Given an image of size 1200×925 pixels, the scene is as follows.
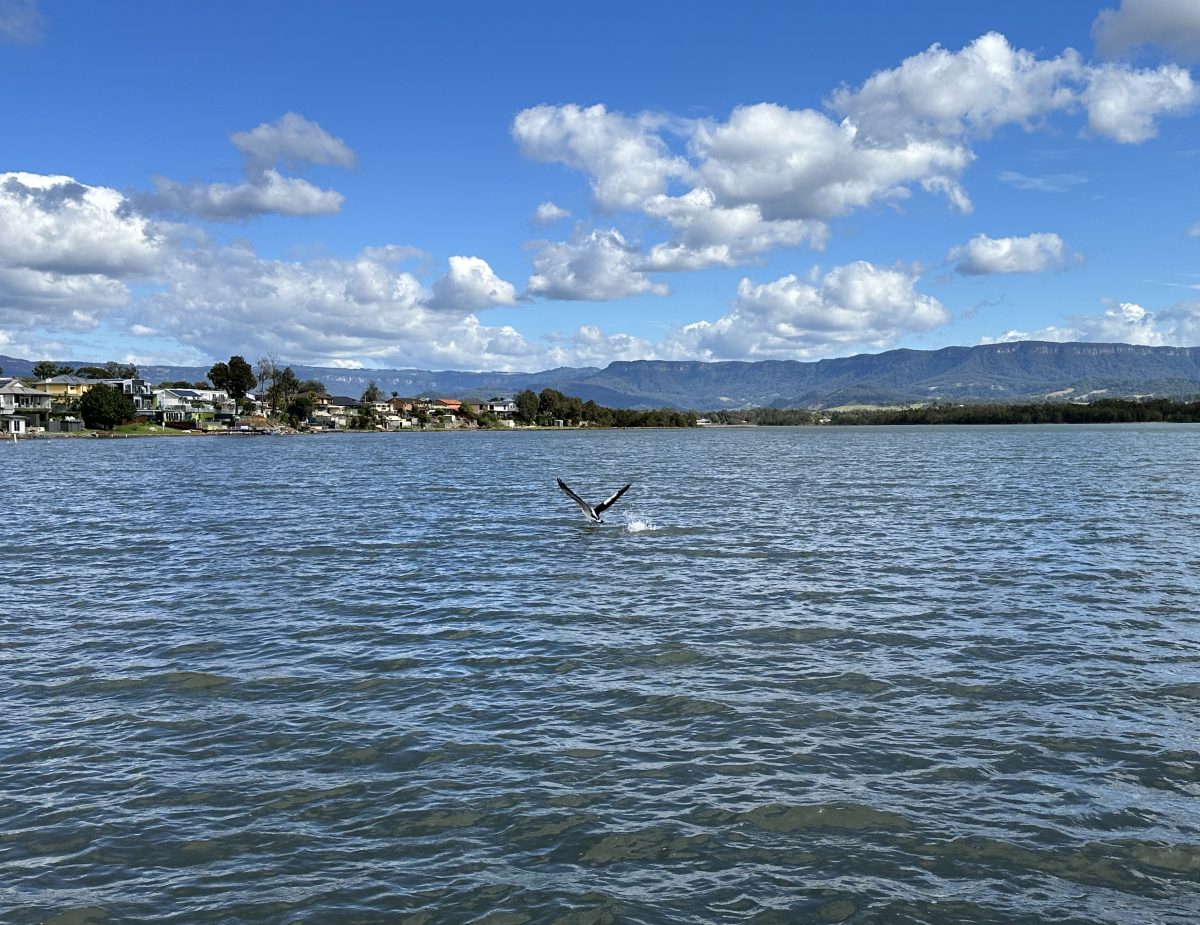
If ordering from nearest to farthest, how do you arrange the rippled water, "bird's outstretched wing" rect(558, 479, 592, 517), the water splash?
the rippled water
"bird's outstretched wing" rect(558, 479, 592, 517)
the water splash

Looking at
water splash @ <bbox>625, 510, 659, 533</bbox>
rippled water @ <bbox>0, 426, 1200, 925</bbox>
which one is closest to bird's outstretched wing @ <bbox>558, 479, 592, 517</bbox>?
water splash @ <bbox>625, 510, 659, 533</bbox>

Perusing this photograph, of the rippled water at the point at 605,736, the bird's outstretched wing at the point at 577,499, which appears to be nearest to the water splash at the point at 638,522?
the bird's outstretched wing at the point at 577,499

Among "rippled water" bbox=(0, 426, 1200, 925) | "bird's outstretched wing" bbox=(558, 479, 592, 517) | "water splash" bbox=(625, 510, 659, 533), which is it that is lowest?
"rippled water" bbox=(0, 426, 1200, 925)

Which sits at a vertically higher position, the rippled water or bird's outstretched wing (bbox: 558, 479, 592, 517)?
bird's outstretched wing (bbox: 558, 479, 592, 517)

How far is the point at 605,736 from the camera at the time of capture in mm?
16875

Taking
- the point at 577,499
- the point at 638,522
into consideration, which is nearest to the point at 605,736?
the point at 577,499

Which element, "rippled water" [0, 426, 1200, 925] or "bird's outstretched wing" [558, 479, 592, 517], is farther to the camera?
"bird's outstretched wing" [558, 479, 592, 517]

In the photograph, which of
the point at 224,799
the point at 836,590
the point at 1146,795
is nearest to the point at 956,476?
the point at 836,590

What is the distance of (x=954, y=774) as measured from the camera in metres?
15.0

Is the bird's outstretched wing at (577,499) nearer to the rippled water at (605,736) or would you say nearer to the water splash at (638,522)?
the water splash at (638,522)

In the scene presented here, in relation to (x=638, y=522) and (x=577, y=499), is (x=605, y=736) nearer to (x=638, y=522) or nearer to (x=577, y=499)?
(x=577, y=499)

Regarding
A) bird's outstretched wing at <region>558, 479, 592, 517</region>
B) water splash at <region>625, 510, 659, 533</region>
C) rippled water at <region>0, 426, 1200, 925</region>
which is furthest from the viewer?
water splash at <region>625, 510, 659, 533</region>

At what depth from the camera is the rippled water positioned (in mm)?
11797

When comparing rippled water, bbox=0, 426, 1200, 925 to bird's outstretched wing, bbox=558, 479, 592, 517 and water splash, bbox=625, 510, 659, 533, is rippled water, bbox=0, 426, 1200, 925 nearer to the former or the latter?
bird's outstretched wing, bbox=558, 479, 592, 517
